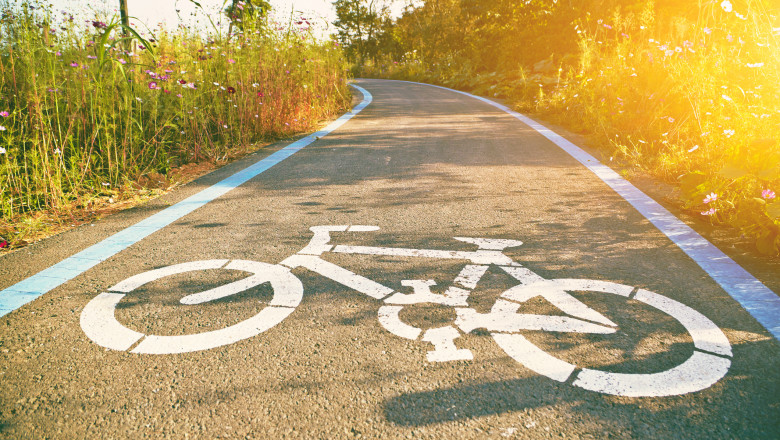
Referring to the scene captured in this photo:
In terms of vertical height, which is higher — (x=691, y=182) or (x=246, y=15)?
(x=246, y=15)

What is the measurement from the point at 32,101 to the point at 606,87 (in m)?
7.30

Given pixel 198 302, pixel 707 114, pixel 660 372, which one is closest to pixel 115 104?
pixel 198 302

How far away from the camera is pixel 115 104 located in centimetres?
527

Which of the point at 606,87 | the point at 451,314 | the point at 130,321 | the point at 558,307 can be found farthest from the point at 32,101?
the point at 606,87

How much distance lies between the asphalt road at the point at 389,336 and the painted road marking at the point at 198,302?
0.01 metres

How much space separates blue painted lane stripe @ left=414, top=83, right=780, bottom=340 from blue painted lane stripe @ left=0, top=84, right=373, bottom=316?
358 cm

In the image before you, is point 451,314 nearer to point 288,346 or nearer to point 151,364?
point 288,346

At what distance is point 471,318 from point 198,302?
53.7 inches

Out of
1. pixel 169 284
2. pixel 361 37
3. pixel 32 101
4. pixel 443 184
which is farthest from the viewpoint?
pixel 361 37

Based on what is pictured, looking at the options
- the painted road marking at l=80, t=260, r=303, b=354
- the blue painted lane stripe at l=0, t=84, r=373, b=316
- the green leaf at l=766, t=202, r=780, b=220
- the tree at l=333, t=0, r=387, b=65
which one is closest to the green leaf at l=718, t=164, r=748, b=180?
the green leaf at l=766, t=202, r=780, b=220

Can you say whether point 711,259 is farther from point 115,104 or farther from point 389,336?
point 115,104

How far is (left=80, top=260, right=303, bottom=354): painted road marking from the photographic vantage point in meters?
2.24

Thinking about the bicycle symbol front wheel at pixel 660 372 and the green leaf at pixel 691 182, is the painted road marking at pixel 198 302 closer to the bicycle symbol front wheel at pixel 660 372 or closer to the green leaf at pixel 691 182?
the bicycle symbol front wheel at pixel 660 372

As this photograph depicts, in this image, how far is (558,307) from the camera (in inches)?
99.5
